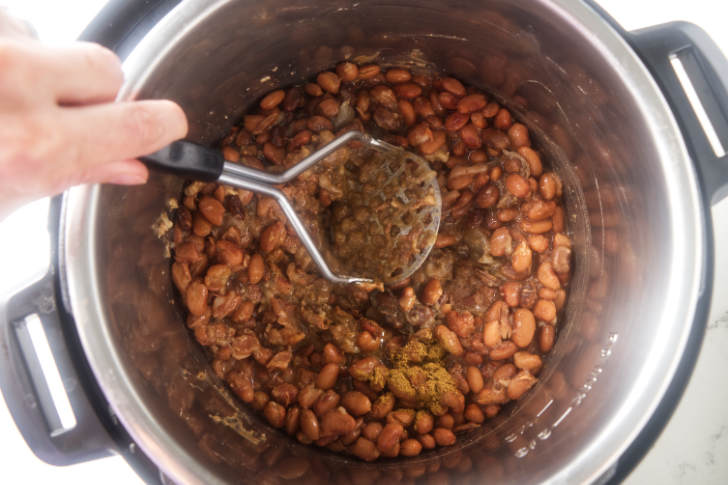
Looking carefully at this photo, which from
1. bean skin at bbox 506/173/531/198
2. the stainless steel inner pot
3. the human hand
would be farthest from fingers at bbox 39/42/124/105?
bean skin at bbox 506/173/531/198

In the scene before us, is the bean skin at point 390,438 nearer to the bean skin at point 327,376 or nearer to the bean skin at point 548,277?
the bean skin at point 327,376

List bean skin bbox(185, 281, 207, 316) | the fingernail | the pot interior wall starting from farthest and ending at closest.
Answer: bean skin bbox(185, 281, 207, 316)
the pot interior wall
the fingernail

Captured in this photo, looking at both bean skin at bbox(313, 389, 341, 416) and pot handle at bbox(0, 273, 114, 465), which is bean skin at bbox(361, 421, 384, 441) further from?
pot handle at bbox(0, 273, 114, 465)

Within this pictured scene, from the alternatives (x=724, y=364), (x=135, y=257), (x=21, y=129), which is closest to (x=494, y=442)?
(x=724, y=364)

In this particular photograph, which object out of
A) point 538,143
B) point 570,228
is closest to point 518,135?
point 538,143

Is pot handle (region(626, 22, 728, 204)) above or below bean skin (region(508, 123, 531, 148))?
above

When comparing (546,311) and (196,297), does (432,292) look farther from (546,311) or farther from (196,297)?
(196,297)
